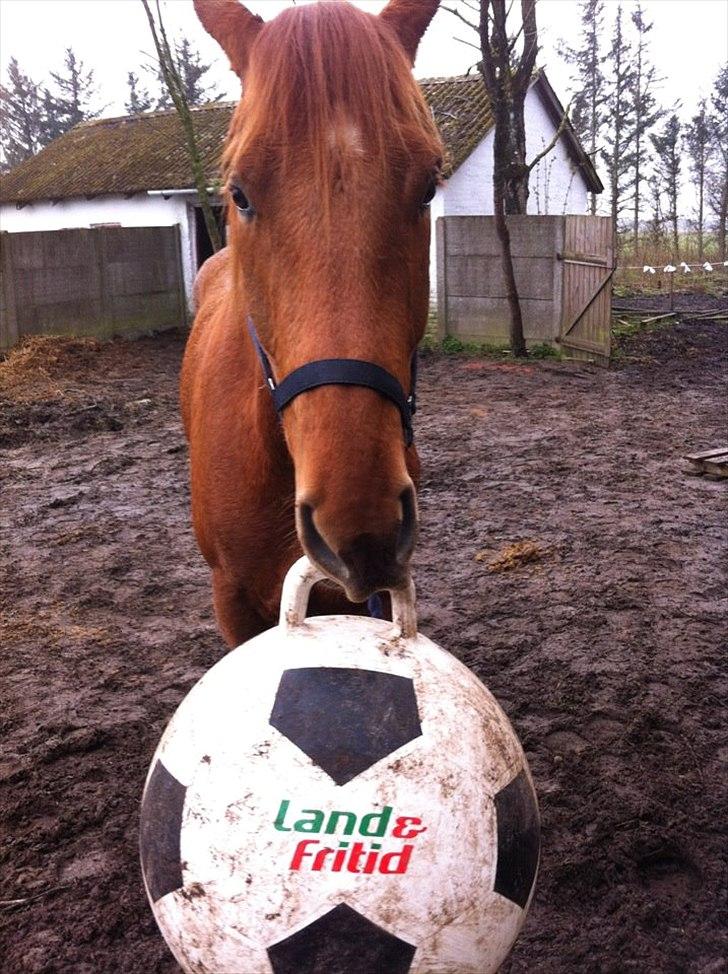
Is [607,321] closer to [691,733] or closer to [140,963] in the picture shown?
[691,733]

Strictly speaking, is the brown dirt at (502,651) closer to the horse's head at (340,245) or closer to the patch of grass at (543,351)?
the horse's head at (340,245)

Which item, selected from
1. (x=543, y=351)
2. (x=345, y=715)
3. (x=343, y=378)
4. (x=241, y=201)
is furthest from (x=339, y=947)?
(x=543, y=351)

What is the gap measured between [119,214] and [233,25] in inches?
755

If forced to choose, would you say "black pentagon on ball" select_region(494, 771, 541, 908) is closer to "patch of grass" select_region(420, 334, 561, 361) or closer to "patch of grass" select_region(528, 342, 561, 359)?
"patch of grass" select_region(420, 334, 561, 361)

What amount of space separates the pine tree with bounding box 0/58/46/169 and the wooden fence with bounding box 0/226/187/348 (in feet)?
96.1

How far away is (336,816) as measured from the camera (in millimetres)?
1393

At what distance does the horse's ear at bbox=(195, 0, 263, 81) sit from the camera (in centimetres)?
198

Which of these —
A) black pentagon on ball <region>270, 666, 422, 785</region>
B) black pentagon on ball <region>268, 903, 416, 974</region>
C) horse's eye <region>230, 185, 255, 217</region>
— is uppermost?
horse's eye <region>230, 185, 255, 217</region>

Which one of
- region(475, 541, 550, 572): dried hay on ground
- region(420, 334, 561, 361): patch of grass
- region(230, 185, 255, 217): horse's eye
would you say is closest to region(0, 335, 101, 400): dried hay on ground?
region(420, 334, 561, 361): patch of grass

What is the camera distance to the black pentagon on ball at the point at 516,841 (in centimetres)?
152

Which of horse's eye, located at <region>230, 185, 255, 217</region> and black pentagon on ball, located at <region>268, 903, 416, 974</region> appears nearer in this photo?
black pentagon on ball, located at <region>268, 903, 416, 974</region>

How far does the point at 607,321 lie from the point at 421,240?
33.8ft

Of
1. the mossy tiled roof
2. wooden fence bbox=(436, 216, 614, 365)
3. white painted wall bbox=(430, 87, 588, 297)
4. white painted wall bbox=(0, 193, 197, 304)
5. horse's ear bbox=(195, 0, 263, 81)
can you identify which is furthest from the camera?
white painted wall bbox=(430, 87, 588, 297)

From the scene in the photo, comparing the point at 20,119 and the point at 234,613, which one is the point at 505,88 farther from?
the point at 20,119
